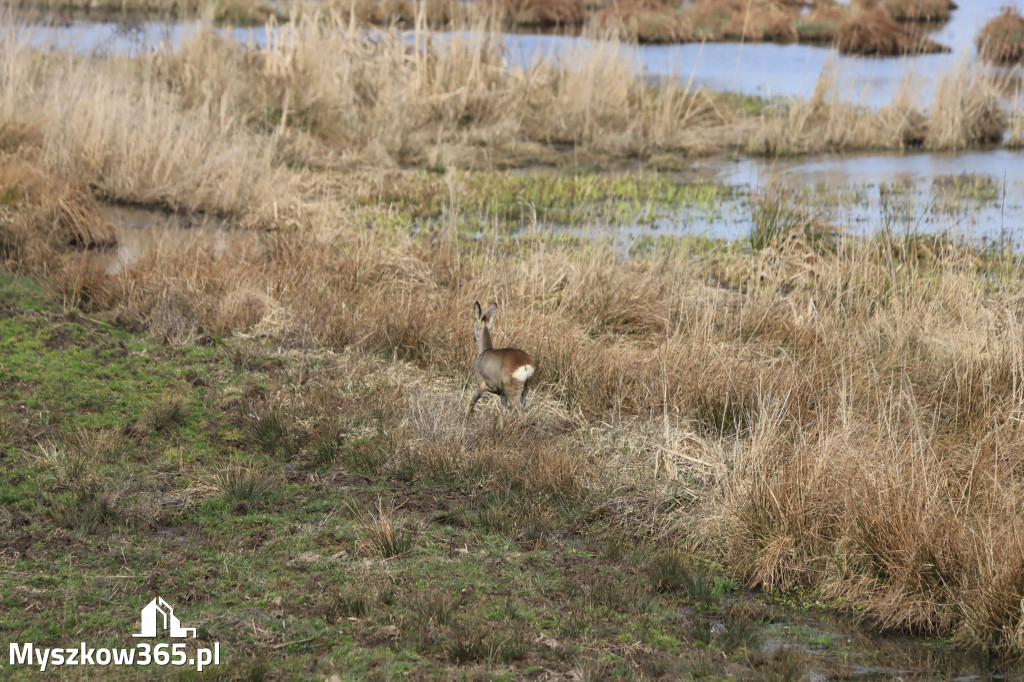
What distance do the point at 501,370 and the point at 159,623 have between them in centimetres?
256

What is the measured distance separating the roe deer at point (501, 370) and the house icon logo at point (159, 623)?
2440 mm

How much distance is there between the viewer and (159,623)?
4.13 meters

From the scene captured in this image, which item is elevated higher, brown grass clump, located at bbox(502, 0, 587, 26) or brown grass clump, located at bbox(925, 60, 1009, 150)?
brown grass clump, located at bbox(502, 0, 587, 26)

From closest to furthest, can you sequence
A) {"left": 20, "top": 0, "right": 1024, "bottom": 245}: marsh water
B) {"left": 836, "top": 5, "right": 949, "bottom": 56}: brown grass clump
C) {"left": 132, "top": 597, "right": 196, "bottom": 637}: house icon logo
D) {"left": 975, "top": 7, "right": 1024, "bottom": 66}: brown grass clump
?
{"left": 132, "top": 597, "right": 196, "bottom": 637}: house icon logo
{"left": 20, "top": 0, "right": 1024, "bottom": 245}: marsh water
{"left": 975, "top": 7, "right": 1024, "bottom": 66}: brown grass clump
{"left": 836, "top": 5, "right": 949, "bottom": 56}: brown grass clump

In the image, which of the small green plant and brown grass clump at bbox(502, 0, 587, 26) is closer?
the small green plant

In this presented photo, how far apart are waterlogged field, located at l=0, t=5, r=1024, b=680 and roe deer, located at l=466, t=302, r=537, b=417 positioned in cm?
15

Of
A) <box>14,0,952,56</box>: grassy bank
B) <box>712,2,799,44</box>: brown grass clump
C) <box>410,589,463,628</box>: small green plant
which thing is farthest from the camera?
<box>712,2,799,44</box>: brown grass clump

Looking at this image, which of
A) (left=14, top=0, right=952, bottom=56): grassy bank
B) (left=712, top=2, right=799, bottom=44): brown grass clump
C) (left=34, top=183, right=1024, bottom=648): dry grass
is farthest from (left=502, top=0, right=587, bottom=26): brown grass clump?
(left=34, top=183, right=1024, bottom=648): dry grass

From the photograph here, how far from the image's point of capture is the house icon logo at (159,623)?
4.05 meters

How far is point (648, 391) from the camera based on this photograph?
6.63 meters

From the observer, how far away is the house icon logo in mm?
4047

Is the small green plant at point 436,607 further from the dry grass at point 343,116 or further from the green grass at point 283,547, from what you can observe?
the dry grass at point 343,116

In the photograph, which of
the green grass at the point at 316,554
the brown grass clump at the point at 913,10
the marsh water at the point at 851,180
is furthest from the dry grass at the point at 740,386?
the brown grass clump at the point at 913,10

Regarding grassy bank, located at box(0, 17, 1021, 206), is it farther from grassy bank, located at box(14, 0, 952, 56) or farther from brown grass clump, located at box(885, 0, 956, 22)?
brown grass clump, located at box(885, 0, 956, 22)
